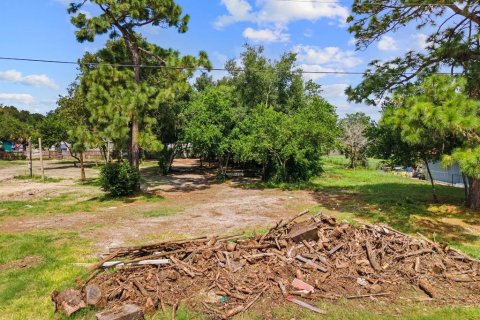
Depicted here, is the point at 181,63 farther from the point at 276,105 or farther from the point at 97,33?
the point at 276,105

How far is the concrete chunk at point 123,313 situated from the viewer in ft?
14.2

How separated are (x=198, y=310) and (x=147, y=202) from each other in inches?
377

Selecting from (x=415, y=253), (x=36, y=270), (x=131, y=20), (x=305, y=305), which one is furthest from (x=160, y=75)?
(x=305, y=305)

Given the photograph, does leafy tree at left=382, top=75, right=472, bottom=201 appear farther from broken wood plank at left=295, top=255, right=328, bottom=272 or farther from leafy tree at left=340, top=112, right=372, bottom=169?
leafy tree at left=340, top=112, right=372, bottom=169

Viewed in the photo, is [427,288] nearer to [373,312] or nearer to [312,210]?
[373,312]

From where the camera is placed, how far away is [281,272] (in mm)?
5723

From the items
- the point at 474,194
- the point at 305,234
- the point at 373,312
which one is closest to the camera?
the point at 373,312

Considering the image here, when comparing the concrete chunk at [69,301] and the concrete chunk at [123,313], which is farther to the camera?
the concrete chunk at [69,301]

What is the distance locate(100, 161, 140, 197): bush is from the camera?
560 inches

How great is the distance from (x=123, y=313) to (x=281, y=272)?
2566 mm

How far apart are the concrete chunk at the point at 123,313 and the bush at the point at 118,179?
10291 mm

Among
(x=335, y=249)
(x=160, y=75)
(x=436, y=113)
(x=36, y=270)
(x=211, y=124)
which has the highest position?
(x=160, y=75)

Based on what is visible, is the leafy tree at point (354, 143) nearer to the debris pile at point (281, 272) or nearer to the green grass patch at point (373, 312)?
the debris pile at point (281, 272)

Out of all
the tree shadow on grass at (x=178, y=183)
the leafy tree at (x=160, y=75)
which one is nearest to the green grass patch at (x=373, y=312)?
the leafy tree at (x=160, y=75)
